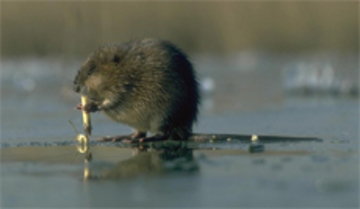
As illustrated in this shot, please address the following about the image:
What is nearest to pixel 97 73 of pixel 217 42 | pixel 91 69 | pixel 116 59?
pixel 91 69

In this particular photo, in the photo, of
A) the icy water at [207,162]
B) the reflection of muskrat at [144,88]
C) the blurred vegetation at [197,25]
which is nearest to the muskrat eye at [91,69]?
the reflection of muskrat at [144,88]

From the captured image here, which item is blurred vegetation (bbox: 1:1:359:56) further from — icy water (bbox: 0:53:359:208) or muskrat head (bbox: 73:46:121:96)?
muskrat head (bbox: 73:46:121:96)

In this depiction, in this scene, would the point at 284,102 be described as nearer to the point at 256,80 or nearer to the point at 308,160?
the point at 256,80

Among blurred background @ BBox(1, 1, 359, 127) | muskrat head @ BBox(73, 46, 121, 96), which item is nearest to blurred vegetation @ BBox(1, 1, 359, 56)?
blurred background @ BBox(1, 1, 359, 127)

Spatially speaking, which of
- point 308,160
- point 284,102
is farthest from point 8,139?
point 284,102

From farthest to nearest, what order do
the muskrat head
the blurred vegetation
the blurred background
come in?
the blurred vegetation, the blurred background, the muskrat head
